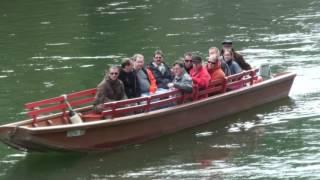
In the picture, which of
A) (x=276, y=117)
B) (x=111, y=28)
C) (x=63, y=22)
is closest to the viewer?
(x=276, y=117)

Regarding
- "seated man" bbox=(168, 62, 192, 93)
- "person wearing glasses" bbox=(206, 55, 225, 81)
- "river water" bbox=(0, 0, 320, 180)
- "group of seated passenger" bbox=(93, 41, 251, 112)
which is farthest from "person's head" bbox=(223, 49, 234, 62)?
"seated man" bbox=(168, 62, 192, 93)

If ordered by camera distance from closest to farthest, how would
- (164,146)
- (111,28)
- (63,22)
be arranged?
(164,146) < (111,28) < (63,22)

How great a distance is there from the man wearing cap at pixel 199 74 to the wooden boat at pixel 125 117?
17 centimetres

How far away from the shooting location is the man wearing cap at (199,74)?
12734 mm

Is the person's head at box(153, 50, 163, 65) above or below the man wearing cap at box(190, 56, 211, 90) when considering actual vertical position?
above

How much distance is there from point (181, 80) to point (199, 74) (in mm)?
468

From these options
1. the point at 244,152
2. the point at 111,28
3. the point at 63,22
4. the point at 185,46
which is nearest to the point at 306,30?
the point at 185,46

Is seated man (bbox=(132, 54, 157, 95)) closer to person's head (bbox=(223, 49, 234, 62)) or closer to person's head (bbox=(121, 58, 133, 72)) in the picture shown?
person's head (bbox=(121, 58, 133, 72))

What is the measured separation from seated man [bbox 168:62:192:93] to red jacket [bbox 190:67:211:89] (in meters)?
0.21

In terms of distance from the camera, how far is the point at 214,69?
13320 mm

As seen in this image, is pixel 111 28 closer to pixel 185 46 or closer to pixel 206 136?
pixel 185 46

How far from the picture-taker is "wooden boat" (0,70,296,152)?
10.9 m

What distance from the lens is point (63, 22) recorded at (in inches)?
1091

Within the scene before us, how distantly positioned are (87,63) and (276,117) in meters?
7.54
